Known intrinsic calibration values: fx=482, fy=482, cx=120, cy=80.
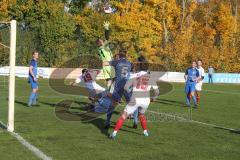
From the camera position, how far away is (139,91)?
11586 millimetres

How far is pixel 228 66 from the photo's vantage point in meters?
64.0

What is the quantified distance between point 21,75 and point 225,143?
127ft

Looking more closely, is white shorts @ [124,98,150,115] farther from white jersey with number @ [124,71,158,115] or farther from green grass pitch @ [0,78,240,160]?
green grass pitch @ [0,78,240,160]

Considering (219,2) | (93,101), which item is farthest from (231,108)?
(219,2)

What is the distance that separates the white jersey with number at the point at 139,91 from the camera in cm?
1139

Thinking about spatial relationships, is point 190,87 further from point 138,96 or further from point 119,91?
point 138,96

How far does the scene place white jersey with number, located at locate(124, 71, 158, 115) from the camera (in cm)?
1139

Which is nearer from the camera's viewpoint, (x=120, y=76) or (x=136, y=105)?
(x=136, y=105)

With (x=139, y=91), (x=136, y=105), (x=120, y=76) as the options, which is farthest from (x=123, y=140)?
(x=120, y=76)

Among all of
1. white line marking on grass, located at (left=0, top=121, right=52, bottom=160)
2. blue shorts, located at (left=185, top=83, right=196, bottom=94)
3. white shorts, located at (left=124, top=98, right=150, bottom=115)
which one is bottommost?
white line marking on grass, located at (left=0, top=121, right=52, bottom=160)

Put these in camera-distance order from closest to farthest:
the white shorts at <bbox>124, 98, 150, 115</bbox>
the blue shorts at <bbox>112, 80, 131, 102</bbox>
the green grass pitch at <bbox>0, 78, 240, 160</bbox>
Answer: the green grass pitch at <bbox>0, 78, 240, 160</bbox> < the white shorts at <bbox>124, 98, 150, 115</bbox> < the blue shorts at <bbox>112, 80, 131, 102</bbox>

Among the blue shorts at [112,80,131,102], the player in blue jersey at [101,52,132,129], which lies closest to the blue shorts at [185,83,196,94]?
the blue shorts at [112,80,131,102]

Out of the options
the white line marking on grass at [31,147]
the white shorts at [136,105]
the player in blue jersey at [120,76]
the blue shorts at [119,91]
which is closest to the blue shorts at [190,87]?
the blue shorts at [119,91]

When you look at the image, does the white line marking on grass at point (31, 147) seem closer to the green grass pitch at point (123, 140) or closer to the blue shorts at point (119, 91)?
the green grass pitch at point (123, 140)
